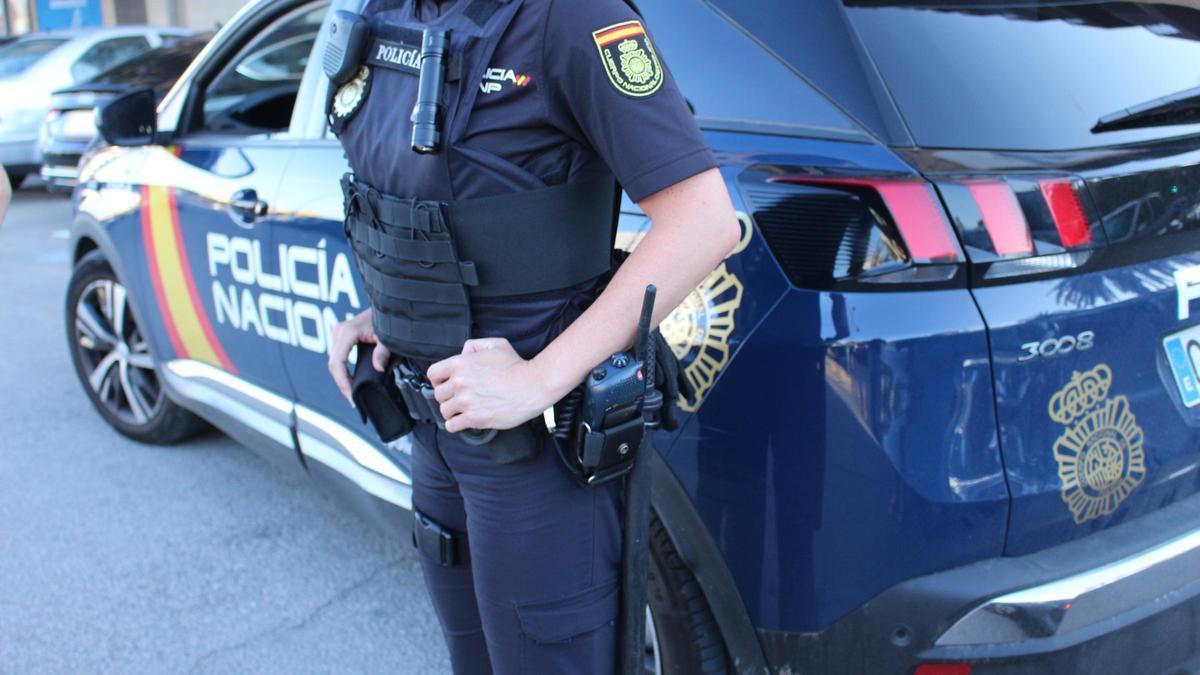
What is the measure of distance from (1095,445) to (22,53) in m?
11.5

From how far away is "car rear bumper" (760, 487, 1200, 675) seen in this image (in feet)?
5.09

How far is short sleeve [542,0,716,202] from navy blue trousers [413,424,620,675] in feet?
1.40

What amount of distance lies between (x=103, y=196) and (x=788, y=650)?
3.00m

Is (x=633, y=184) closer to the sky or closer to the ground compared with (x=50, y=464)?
closer to the sky

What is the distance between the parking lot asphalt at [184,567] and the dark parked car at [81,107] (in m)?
3.74

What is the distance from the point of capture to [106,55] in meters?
10.5

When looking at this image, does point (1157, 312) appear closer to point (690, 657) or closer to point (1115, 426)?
point (1115, 426)

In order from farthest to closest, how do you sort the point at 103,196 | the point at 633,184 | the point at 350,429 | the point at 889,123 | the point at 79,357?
the point at 79,357, the point at 103,196, the point at 350,429, the point at 889,123, the point at 633,184

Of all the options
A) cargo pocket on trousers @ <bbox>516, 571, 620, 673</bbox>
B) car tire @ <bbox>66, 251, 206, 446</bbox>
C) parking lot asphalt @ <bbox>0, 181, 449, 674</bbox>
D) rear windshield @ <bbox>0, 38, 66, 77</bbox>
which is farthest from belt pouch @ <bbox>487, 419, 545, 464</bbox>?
rear windshield @ <bbox>0, 38, 66, 77</bbox>

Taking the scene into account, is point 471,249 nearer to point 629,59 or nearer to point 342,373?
point 629,59

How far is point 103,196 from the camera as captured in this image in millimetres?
3652

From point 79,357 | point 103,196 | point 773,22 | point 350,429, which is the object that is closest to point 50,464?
point 79,357

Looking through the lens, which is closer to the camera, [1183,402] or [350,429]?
[1183,402]

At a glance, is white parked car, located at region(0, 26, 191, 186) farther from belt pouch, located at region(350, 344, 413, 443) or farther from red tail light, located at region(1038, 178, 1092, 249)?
red tail light, located at region(1038, 178, 1092, 249)
